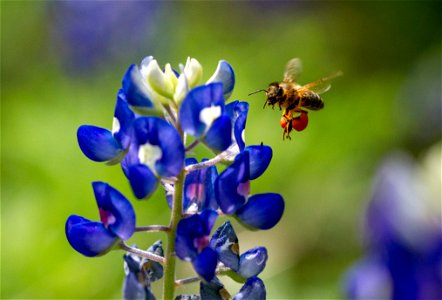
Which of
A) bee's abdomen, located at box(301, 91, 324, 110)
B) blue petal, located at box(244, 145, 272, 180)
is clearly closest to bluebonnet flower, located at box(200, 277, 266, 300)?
blue petal, located at box(244, 145, 272, 180)

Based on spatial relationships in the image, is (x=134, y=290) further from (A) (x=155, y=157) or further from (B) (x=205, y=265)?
(A) (x=155, y=157)

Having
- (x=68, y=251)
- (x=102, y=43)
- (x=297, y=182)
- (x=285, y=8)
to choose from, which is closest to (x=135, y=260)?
(x=68, y=251)

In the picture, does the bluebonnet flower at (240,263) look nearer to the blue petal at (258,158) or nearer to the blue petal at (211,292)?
the blue petal at (211,292)

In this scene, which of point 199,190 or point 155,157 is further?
point 199,190

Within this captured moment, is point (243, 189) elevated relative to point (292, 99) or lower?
lower

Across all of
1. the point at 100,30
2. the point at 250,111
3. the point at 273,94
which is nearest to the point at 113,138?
the point at 273,94

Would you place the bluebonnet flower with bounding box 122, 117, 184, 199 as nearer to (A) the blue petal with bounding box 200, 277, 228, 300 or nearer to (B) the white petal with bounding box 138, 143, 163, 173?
(B) the white petal with bounding box 138, 143, 163, 173

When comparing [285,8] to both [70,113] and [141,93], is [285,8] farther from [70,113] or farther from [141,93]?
[141,93]
